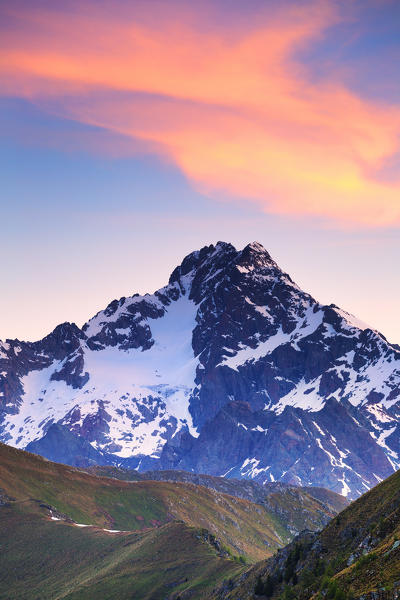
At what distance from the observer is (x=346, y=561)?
99688 millimetres

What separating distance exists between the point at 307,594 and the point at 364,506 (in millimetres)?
17527

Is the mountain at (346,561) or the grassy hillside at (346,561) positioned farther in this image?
the grassy hillside at (346,561)

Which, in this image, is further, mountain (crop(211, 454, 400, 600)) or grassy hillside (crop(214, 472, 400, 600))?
grassy hillside (crop(214, 472, 400, 600))

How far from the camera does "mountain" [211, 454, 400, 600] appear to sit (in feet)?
261

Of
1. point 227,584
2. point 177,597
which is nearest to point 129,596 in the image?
point 177,597

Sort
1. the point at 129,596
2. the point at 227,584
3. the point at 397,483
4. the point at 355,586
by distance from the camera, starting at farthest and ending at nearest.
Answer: the point at 129,596, the point at 227,584, the point at 397,483, the point at 355,586

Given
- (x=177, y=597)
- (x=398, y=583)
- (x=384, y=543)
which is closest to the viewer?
(x=398, y=583)

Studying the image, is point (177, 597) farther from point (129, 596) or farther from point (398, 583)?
point (398, 583)

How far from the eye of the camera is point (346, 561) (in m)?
99.7

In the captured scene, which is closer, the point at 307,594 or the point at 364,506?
the point at 307,594

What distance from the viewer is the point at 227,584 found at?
15662 cm

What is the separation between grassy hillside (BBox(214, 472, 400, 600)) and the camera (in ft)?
262

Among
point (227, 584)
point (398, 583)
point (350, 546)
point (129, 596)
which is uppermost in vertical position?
point (129, 596)

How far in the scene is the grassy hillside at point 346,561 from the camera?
79875 mm
